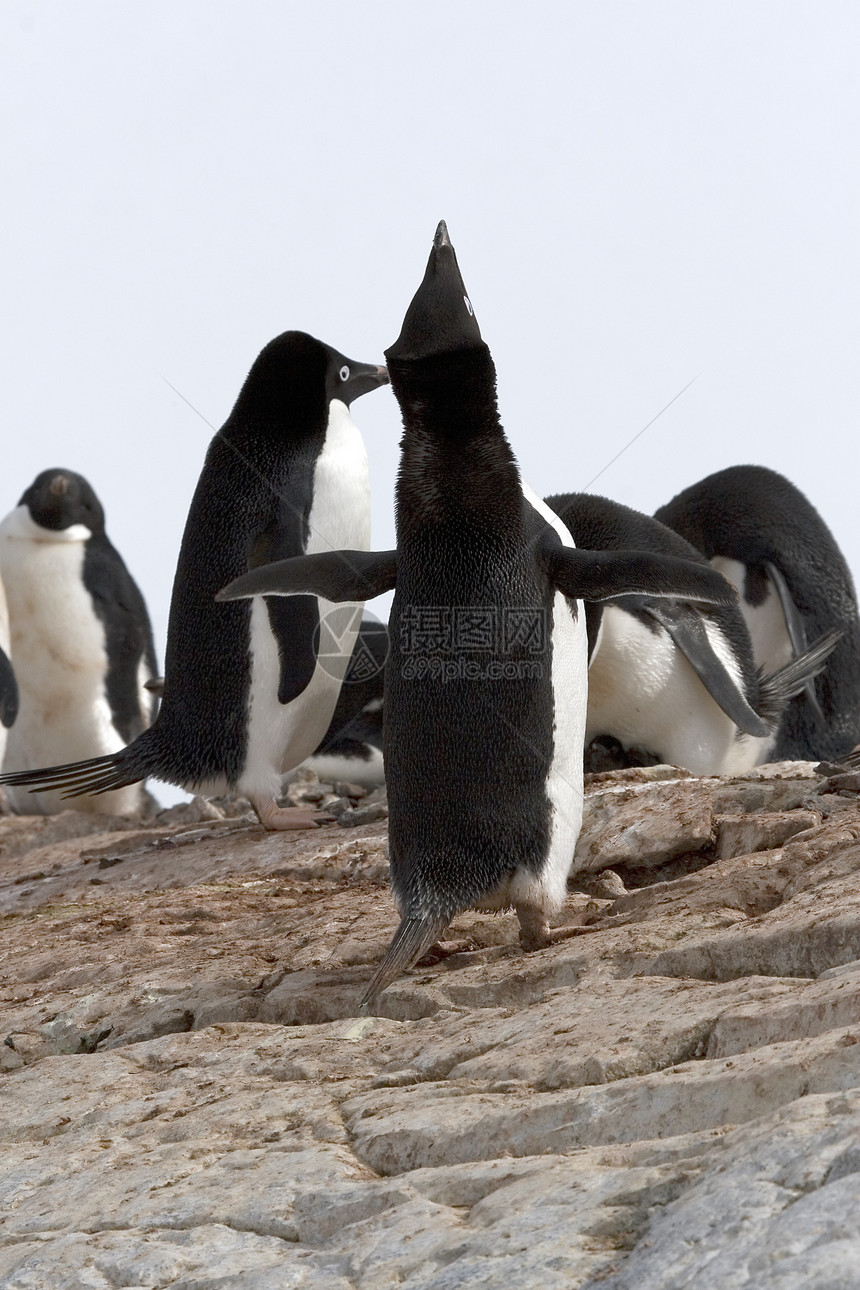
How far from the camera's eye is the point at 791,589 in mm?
6812

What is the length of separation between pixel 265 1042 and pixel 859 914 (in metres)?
1.14

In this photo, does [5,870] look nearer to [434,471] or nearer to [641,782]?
[641,782]

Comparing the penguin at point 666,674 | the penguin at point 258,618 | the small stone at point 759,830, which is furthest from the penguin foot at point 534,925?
the penguin at point 258,618

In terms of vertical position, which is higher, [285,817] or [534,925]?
[534,925]

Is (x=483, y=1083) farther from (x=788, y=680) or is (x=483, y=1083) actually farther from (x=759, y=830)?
(x=788, y=680)

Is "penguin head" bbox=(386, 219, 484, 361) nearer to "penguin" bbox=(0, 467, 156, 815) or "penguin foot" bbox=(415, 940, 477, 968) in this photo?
"penguin foot" bbox=(415, 940, 477, 968)

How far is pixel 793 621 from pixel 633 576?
151 inches

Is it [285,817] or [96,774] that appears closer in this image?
[285,817]

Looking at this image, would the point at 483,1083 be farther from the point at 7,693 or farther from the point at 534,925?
the point at 7,693

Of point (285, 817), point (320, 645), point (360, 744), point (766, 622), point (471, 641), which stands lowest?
point (360, 744)

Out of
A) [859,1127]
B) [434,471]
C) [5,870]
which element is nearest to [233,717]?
[5,870]

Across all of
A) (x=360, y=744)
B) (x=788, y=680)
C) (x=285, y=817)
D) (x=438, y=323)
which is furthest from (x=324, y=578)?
(x=360, y=744)

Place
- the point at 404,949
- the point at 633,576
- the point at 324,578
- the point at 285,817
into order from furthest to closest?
the point at 285,817
the point at 324,578
the point at 633,576
the point at 404,949

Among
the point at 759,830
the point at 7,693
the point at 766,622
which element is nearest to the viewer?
the point at 759,830
